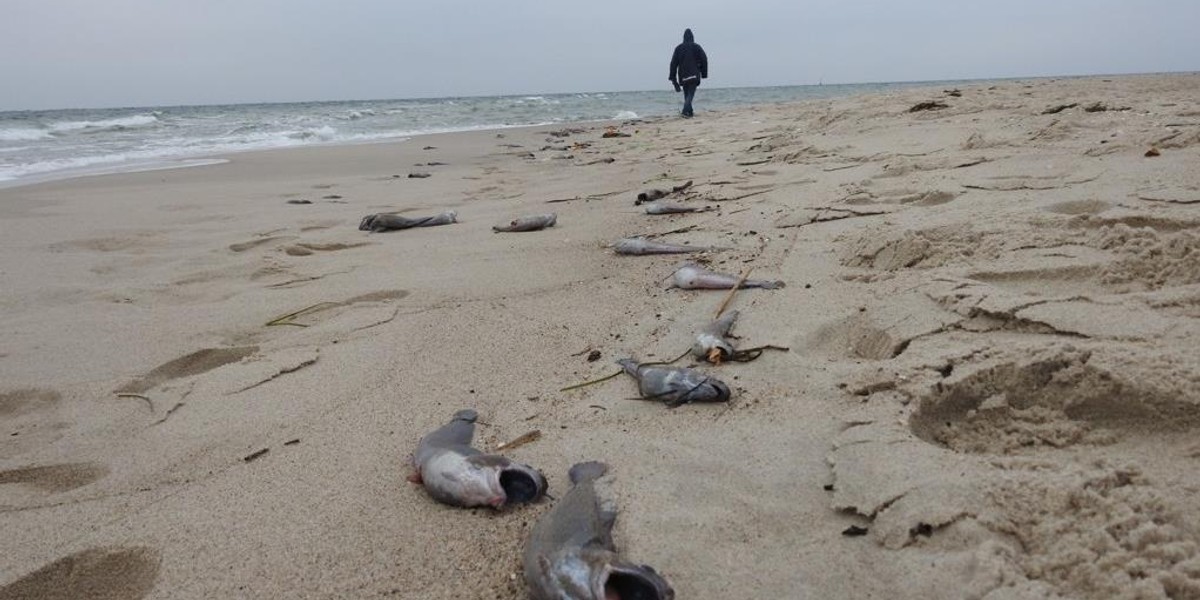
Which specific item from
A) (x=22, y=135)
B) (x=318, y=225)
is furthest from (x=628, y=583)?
(x=22, y=135)

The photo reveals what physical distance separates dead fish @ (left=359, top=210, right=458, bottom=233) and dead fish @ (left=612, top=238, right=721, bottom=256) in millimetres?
2072

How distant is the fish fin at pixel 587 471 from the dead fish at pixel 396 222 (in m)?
4.17

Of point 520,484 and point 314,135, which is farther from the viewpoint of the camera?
point 314,135

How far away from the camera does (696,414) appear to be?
7.70 feet

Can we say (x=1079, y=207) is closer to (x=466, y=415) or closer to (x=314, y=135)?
(x=466, y=415)

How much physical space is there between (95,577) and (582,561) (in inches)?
52.3

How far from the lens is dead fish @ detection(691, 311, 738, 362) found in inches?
106

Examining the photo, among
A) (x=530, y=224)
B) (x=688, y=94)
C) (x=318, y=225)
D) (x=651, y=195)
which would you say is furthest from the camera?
(x=688, y=94)

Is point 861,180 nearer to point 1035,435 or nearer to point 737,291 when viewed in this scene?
Answer: point 737,291

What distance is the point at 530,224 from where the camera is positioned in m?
5.39

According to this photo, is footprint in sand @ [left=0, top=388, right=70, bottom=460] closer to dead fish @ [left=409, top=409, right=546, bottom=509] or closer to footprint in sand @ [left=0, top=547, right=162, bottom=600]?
footprint in sand @ [left=0, top=547, right=162, bottom=600]

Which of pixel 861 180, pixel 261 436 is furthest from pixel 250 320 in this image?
pixel 861 180

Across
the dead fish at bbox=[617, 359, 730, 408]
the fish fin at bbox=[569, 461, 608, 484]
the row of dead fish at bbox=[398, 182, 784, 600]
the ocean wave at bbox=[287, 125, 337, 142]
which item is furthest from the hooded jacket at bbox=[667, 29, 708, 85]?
the fish fin at bbox=[569, 461, 608, 484]

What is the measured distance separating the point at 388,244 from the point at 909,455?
426cm
